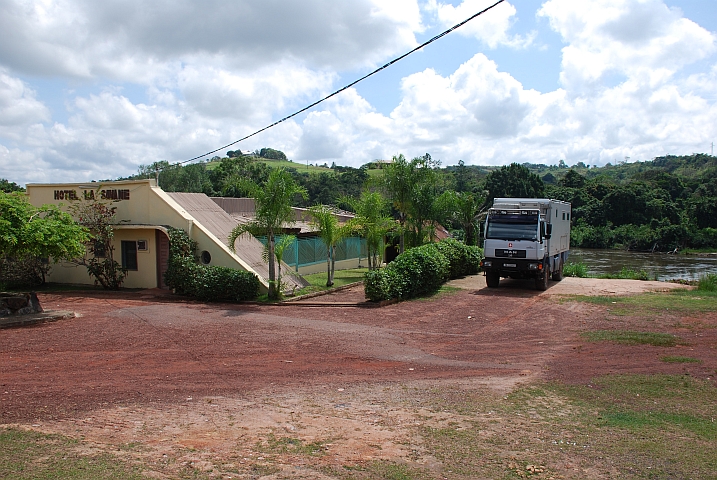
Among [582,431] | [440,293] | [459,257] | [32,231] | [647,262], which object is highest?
[32,231]

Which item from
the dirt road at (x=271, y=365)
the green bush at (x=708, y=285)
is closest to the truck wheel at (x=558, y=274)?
the green bush at (x=708, y=285)

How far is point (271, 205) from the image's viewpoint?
17734 millimetres

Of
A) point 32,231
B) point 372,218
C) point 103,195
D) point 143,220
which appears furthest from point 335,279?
point 32,231

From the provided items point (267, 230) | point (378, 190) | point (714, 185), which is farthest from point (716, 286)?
point (714, 185)

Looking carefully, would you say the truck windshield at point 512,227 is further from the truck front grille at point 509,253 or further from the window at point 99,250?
the window at point 99,250

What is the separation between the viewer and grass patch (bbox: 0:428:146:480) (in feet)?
16.7

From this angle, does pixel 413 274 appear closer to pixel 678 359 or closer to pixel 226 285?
pixel 226 285

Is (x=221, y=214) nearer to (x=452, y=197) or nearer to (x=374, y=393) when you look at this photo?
(x=452, y=197)

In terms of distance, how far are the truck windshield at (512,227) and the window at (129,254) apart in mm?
12965

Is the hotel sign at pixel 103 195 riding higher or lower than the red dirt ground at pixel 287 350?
higher

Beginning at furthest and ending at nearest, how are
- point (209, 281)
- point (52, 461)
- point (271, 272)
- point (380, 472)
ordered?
point (209, 281), point (271, 272), point (52, 461), point (380, 472)

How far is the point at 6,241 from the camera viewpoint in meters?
13.6

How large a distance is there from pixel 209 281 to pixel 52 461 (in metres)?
13.1

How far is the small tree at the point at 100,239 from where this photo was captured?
2073cm
